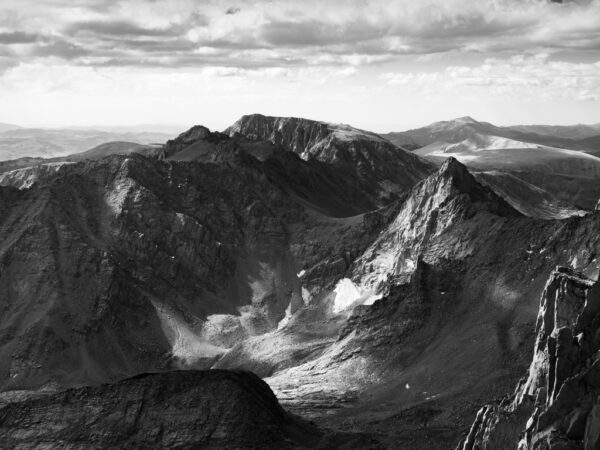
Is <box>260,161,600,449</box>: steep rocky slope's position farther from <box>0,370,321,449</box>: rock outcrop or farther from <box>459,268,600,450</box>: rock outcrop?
<box>459,268,600,450</box>: rock outcrop

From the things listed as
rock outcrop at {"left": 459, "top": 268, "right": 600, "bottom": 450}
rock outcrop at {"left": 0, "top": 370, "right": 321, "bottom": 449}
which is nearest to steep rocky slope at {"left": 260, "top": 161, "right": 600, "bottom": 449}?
rock outcrop at {"left": 0, "top": 370, "right": 321, "bottom": 449}

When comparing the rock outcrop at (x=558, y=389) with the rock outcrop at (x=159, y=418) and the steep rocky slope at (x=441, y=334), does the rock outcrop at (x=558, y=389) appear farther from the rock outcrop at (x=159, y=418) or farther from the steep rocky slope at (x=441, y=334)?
the steep rocky slope at (x=441, y=334)

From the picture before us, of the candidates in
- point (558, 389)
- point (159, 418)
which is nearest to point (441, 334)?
point (159, 418)

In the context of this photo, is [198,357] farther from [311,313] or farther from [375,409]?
[375,409]

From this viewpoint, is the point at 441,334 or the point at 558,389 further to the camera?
the point at 441,334

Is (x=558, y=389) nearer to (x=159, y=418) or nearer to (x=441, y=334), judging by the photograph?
(x=159, y=418)

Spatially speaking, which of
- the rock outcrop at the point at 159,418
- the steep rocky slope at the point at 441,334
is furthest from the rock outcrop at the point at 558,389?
the steep rocky slope at the point at 441,334
